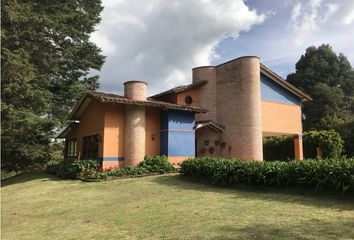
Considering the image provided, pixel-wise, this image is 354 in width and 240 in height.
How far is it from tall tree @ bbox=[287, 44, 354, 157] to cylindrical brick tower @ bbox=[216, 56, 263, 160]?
20.3m

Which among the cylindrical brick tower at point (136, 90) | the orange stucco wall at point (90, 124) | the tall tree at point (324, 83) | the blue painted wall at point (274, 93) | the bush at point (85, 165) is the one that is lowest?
the bush at point (85, 165)

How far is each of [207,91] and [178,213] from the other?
669 inches

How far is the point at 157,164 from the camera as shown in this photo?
19922 mm

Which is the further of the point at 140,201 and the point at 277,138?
the point at 277,138

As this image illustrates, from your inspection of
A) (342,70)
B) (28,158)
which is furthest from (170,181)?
(342,70)

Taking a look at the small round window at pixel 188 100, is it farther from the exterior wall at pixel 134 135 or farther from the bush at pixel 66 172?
the bush at pixel 66 172

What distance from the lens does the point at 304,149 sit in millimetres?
28734

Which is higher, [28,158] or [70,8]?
[70,8]

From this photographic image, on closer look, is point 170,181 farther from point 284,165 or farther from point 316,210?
point 316,210

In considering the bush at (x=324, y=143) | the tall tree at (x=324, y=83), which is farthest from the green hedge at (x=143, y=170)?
the tall tree at (x=324, y=83)

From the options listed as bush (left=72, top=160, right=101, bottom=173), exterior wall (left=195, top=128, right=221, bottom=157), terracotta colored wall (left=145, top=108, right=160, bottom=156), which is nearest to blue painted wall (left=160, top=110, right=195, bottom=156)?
terracotta colored wall (left=145, top=108, right=160, bottom=156)

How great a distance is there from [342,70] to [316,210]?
46.2 metres

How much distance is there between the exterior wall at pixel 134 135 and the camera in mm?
20375

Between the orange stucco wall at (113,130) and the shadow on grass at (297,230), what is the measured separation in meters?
13.4
